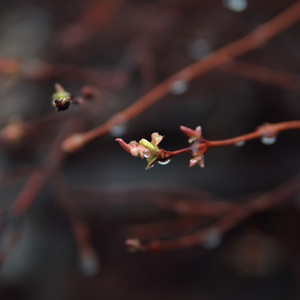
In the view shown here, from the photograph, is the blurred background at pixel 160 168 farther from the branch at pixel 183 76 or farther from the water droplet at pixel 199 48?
the branch at pixel 183 76

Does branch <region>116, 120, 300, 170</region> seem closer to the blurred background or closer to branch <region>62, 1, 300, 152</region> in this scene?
branch <region>62, 1, 300, 152</region>

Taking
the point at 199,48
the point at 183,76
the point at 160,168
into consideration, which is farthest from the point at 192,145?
the point at 160,168

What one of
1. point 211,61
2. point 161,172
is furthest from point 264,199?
point 161,172

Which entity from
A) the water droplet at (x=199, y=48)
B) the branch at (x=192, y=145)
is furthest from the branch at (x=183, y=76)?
the water droplet at (x=199, y=48)

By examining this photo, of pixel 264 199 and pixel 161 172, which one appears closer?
pixel 264 199

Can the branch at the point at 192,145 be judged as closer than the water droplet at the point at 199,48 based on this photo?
Yes

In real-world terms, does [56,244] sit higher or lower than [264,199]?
higher

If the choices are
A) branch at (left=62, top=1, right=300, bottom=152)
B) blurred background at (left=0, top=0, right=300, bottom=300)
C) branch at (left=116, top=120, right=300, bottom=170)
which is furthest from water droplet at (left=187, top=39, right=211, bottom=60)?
branch at (left=116, top=120, right=300, bottom=170)

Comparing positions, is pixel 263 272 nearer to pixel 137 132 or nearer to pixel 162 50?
pixel 137 132
